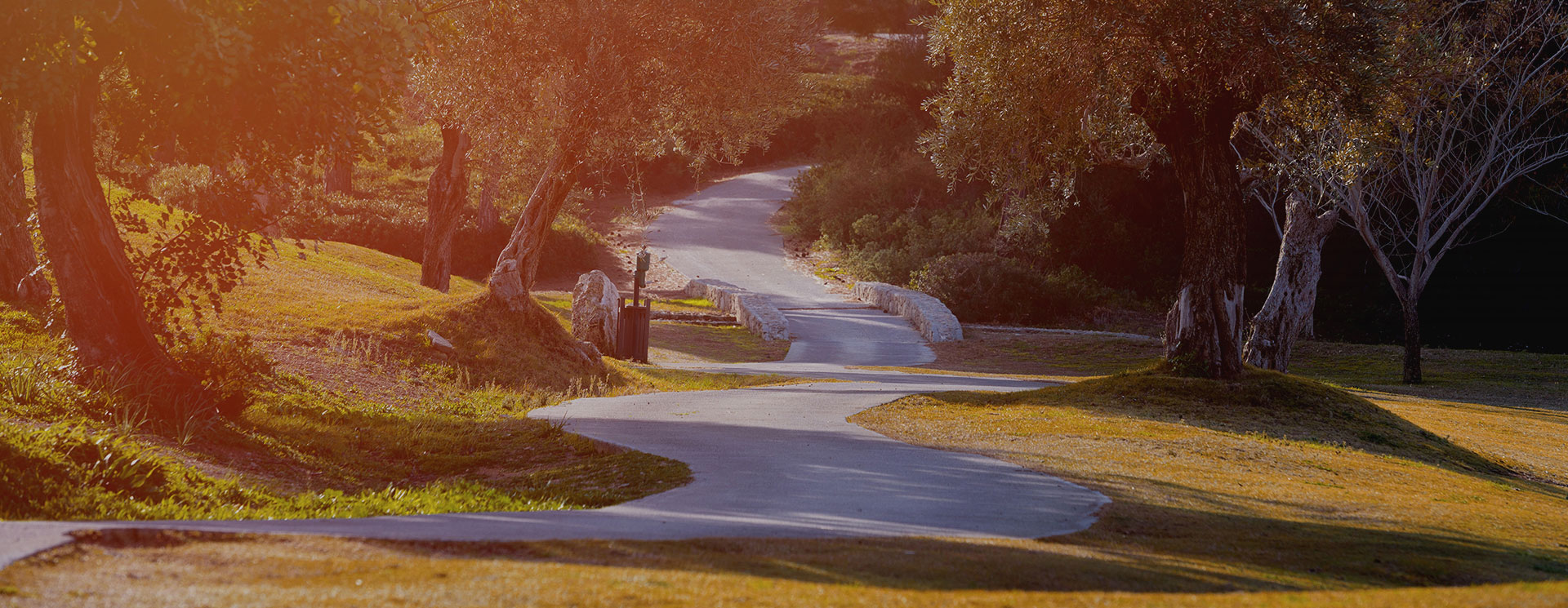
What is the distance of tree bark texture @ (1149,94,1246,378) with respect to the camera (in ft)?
40.3

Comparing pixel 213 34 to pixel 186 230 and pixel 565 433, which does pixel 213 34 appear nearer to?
pixel 186 230

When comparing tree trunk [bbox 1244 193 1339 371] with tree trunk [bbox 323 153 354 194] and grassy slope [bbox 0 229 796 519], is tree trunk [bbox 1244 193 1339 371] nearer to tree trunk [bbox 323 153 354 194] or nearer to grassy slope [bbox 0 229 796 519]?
grassy slope [bbox 0 229 796 519]

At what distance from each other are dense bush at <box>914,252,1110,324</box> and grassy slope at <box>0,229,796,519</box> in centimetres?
1269

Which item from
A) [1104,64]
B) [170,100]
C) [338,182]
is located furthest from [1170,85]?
[338,182]

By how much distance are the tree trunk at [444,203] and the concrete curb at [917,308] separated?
417 inches

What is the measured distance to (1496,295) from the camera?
94.2 ft

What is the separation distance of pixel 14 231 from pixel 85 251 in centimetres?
594

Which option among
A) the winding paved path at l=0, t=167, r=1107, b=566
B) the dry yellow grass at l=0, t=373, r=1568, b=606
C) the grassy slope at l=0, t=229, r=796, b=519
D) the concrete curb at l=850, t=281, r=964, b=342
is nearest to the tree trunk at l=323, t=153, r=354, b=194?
the concrete curb at l=850, t=281, r=964, b=342

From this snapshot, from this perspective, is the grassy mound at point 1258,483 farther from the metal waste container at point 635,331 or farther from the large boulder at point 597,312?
the large boulder at point 597,312

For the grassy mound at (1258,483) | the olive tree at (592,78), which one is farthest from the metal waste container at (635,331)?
the grassy mound at (1258,483)

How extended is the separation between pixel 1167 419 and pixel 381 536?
877 cm

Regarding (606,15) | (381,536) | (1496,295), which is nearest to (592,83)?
(606,15)

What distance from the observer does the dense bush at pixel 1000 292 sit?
2733 cm

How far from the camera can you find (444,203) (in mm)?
21641
